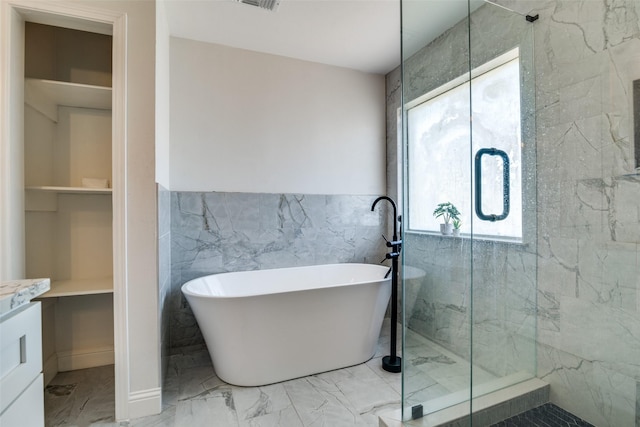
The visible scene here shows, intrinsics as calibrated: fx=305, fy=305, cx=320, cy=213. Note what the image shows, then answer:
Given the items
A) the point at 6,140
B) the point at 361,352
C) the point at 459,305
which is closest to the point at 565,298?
the point at 459,305

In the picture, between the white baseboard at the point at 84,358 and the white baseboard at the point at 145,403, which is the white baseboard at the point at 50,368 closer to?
the white baseboard at the point at 84,358

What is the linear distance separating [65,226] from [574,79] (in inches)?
126

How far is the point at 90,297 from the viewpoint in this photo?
7.23 feet

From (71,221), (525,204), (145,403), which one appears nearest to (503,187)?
(525,204)

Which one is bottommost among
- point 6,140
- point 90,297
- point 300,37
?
point 90,297

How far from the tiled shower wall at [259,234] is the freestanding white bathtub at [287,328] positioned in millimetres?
314

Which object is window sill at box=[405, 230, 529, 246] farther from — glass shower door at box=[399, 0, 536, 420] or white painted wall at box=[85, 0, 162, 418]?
white painted wall at box=[85, 0, 162, 418]

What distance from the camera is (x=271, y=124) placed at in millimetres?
2840

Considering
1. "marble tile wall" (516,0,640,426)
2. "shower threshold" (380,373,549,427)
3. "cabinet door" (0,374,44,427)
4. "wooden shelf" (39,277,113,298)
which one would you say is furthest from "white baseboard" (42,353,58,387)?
"marble tile wall" (516,0,640,426)

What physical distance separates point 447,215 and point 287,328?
126 centimetres

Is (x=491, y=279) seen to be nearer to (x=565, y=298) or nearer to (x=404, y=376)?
(x=565, y=298)

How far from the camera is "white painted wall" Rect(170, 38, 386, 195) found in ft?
8.48

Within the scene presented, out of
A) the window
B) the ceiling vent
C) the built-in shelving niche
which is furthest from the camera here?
the ceiling vent

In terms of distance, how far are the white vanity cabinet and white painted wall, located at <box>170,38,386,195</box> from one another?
1.99 meters
